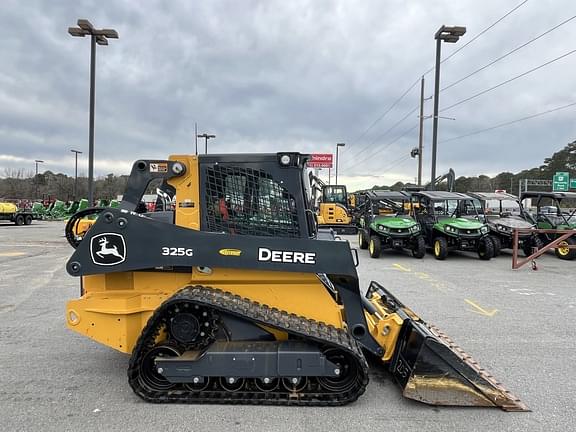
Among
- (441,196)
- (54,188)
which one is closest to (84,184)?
(54,188)

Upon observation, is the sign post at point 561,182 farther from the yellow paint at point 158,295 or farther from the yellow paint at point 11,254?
the yellow paint at point 158,295

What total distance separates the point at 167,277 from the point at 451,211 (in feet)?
40.2

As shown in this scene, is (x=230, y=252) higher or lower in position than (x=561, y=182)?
lower

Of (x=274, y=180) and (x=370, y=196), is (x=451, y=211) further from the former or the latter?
(x=274, y=180)

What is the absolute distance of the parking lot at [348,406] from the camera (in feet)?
10.6

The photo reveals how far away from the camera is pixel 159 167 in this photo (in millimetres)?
3816

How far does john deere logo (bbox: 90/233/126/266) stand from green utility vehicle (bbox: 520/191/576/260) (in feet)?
42.7

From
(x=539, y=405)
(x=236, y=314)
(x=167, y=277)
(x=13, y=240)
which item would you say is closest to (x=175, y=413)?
(x=236, y=314)

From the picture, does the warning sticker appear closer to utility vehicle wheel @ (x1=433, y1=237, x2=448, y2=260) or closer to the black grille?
the black grille

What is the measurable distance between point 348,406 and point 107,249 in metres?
2.41

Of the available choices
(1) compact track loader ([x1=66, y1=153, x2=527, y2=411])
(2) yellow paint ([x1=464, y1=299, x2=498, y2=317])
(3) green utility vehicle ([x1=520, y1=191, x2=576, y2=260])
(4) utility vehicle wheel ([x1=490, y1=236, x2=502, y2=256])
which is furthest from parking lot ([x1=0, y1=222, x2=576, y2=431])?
(3) green utility vehicle ([x1=520, y1=191, x2=576, y2=260])

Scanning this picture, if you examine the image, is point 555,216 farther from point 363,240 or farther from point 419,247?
point 363,240

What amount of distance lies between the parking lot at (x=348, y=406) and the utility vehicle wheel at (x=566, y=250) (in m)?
5.21

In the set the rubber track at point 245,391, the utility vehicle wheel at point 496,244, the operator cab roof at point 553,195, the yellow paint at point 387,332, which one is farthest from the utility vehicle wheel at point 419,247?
the rubber track at point 245,391
